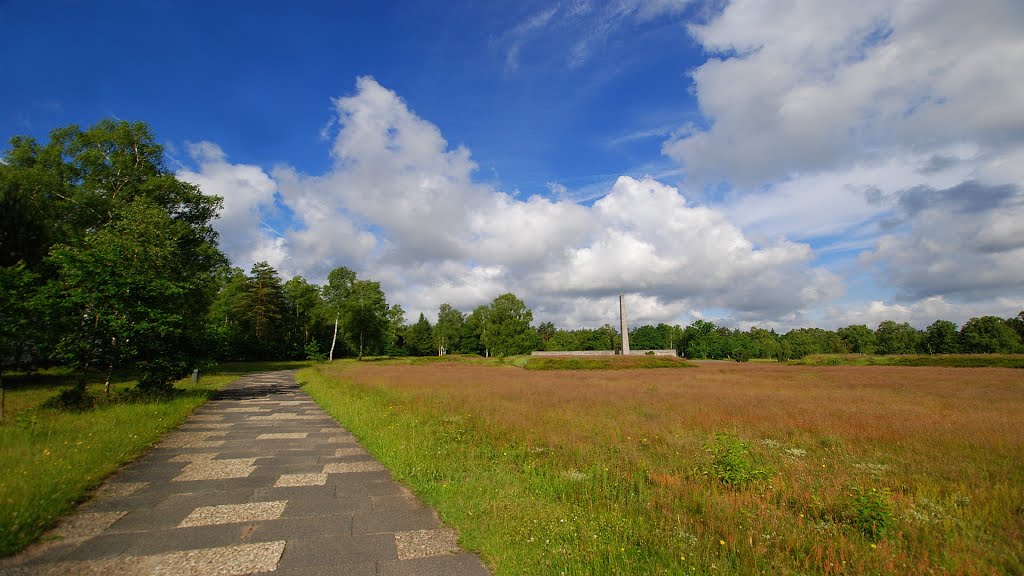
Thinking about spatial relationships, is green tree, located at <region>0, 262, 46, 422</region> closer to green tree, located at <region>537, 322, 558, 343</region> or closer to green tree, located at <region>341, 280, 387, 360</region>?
green tree, located at <region>341, 280, 387, 360</region>

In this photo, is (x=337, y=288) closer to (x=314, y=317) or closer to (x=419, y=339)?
(x=314, y=317)

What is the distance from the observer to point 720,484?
680 centimetres

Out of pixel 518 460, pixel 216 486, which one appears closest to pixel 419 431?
pixel 518 460

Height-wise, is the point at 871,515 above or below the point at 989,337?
below

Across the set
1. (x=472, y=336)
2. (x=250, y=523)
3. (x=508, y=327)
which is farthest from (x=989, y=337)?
(x=250, y=523)

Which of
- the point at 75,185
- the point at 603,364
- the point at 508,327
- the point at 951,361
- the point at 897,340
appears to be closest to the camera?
the point at 75,185

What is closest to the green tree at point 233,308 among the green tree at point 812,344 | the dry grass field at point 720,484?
the dry grass field at point 720,484

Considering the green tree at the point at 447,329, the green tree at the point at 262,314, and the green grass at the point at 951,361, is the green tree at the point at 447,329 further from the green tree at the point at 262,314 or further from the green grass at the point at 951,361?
the green grass at the point at 951,361

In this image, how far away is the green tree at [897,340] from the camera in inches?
4277

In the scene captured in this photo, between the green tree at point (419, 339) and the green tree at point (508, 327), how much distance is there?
911 inches

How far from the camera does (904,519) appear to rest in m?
5.41

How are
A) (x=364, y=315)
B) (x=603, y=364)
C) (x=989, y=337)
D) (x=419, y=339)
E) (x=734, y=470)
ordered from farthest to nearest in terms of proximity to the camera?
(x=419, y=339)
(x=989, y=337)
(x=364, y=315)
(x=603, y=364)
(x=734, y=470)

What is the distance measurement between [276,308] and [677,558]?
6951cm

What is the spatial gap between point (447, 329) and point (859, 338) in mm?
119091
